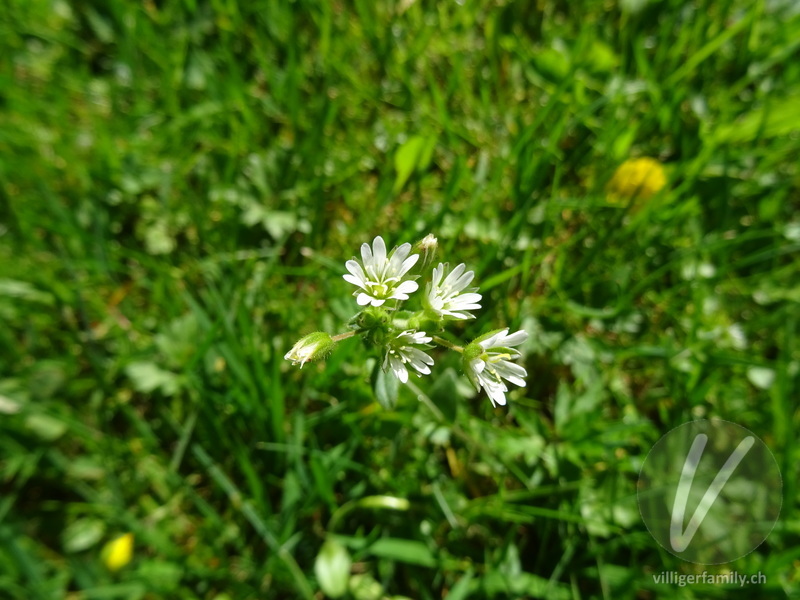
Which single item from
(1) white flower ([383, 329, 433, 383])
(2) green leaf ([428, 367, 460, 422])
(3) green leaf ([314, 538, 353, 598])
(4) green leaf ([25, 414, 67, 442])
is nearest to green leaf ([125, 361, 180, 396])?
(4) green leaf ([25, 414, 67, 442])

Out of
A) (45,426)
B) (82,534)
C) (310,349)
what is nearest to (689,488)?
(310,349)

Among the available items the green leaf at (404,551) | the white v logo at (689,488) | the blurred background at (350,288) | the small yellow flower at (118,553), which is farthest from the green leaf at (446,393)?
the small yellow flower at (118,553)

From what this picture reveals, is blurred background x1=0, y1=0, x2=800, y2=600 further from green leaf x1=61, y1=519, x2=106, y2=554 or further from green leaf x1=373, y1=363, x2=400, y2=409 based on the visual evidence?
green leaf x1=373, y1=363, x2=400, y2=409

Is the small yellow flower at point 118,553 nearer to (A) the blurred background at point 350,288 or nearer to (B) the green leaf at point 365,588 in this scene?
(A) the blurred background at point 350,288

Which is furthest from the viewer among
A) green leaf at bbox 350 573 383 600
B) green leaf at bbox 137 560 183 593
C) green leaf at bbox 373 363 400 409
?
green leaf at bbox 137 560 183 593

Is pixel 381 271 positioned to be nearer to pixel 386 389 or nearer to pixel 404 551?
pixel 386 389

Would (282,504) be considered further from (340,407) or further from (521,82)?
(521,82)
